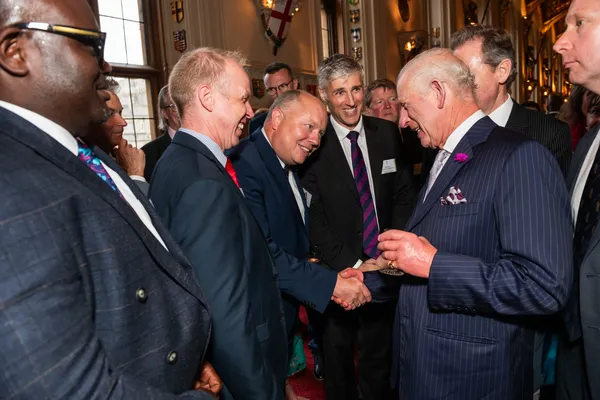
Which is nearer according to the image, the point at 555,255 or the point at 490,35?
the point at 555,255

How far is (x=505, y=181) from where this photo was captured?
1335mm

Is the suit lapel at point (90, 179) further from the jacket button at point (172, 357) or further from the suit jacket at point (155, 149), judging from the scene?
the suit jacket at point (155, 149)

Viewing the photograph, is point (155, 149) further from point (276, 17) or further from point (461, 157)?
point (276, 17)

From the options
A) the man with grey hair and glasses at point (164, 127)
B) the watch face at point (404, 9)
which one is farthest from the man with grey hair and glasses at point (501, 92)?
the watch face at point (404, 9)

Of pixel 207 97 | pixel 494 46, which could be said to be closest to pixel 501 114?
pixel 494 46

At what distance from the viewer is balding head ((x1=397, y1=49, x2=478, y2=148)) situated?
1514 millimetres

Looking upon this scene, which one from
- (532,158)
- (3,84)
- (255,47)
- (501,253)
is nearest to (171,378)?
(3,84)

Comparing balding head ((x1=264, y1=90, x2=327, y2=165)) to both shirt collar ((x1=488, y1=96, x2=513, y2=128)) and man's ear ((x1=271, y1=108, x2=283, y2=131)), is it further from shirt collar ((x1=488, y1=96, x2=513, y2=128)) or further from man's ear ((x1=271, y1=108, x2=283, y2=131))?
shirt collar ((x1=488, y1=96, x2=513, y2=128))

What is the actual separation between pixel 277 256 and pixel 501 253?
100 cm

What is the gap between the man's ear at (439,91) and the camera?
1.52 m

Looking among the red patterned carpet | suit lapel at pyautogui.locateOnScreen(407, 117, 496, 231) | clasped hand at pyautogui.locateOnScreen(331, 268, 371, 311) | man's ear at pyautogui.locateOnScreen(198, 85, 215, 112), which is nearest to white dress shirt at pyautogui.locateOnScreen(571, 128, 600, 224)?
suit lapel at pyautogui.locateOnScreen(407, 117, 496, 231)

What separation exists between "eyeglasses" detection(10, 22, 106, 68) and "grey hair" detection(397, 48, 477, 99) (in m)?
1.06

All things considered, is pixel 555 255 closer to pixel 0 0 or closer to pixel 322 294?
pixel 322 294

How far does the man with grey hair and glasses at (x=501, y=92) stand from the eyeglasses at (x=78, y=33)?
1.85 meters
